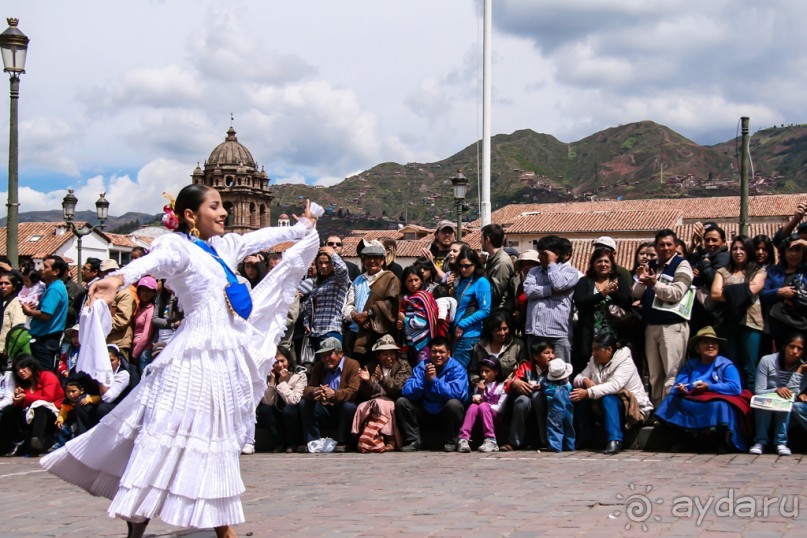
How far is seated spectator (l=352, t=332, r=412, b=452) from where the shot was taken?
10.2m

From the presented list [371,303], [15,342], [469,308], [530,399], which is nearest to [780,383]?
[530,399]

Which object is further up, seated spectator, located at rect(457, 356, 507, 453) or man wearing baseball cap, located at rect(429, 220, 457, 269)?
man wearing baseball cap, located at rect(429, 220, 457, 269)

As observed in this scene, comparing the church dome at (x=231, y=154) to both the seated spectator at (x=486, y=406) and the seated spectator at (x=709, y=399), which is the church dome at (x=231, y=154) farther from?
the seated spectator at (x=709, y=399)

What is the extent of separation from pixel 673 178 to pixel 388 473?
638 ft

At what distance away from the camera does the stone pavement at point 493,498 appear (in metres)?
5.47

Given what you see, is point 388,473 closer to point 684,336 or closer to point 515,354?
point 515,354

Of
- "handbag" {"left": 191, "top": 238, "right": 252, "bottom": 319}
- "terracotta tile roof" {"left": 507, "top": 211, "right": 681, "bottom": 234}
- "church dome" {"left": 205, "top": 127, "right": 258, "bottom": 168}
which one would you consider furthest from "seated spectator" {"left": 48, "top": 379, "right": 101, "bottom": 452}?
"church dome" {"left": 205, "top": 127, "right": 258, "bottom": 168}

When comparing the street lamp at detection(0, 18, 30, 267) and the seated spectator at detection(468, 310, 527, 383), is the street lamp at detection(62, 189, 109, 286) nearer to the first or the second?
the street lamp at detection(0, 18, 30, 267)

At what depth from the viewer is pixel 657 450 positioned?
370 inches

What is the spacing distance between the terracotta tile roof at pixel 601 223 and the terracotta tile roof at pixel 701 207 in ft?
17.7

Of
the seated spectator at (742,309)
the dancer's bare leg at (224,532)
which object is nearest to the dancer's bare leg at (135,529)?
the dancer's bare leg at (224,532)

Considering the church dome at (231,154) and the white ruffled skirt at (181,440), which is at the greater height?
the church dome at (231,154)

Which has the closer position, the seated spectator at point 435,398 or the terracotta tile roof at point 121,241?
the seated spectator at point 435,398

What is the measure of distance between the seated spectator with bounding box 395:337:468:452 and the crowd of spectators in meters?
0.02
